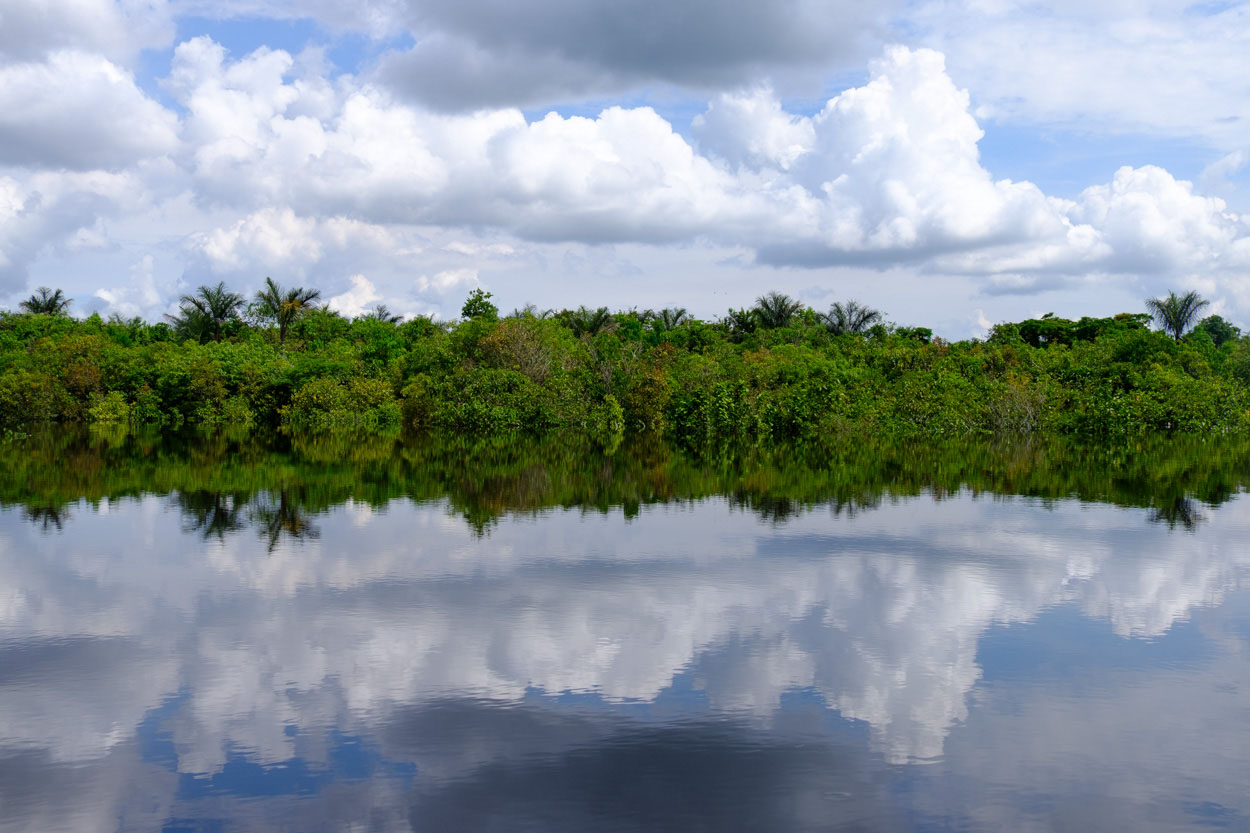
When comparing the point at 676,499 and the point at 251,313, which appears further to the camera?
the point at 251,313

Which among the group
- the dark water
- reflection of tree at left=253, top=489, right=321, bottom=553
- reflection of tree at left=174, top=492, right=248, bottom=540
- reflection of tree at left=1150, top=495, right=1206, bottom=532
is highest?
reflection of tree at left=1150, top=495, right=1206, bottom=532

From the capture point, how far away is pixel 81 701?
24.1 feet

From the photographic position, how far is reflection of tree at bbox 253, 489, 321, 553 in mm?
14031

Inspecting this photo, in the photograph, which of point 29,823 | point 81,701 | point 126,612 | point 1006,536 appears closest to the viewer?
point 29,823

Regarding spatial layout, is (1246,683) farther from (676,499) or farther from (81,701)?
(676,499)

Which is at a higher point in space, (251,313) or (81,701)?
(251,313)

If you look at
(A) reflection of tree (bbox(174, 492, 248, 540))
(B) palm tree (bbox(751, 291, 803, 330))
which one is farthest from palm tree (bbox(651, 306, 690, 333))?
(A) reflection of tree (bbox(174, 492, 248, 540))

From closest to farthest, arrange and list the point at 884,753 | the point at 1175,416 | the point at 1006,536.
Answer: the point at 884,753 < the point at 1006,536 < the point at 1175,416

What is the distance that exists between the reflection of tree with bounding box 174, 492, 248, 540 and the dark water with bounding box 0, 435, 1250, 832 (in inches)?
4.7

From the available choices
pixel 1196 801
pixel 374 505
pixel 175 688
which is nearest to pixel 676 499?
pixel 374 505

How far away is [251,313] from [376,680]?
56061 millimetres

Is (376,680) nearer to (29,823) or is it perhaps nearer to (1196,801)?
(29,823)

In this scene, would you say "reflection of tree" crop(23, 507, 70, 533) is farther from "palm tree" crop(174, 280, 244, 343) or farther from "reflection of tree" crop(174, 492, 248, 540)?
"palm tree" crop(174, 280, 244, 343)

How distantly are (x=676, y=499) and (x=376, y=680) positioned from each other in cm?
1079
